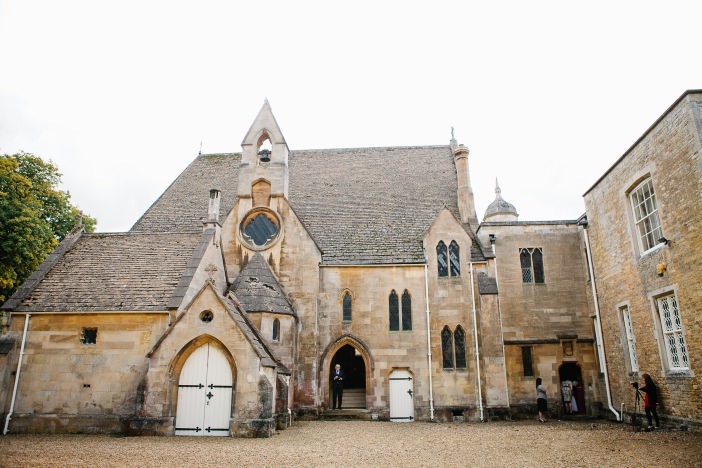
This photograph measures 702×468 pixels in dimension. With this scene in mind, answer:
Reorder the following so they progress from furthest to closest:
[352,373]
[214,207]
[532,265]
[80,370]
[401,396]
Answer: [352,373], [532,265], [214,207], [401,396], [80,370]

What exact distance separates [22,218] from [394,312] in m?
19.1

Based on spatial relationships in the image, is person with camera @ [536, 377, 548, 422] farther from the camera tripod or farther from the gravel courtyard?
the gravel courtyard

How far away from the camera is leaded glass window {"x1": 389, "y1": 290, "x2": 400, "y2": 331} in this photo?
22362 millimetres

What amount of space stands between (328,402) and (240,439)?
784cm

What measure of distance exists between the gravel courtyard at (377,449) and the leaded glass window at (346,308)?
6639 millimetres

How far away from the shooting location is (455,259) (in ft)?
76.0

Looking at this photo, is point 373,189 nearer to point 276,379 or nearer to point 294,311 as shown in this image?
point 294,311

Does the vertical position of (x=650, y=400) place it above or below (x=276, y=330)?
below

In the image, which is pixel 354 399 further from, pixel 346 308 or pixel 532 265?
pixel 532 265

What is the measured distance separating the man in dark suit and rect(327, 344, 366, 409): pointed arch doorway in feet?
4.42

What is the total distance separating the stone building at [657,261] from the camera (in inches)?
552

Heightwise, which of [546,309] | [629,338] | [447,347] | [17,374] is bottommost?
[17,374]

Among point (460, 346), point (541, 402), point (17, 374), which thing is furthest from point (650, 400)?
point (17, 374)

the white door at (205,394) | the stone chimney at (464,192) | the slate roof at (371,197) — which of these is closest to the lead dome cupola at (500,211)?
the slate roof at (371,197)
